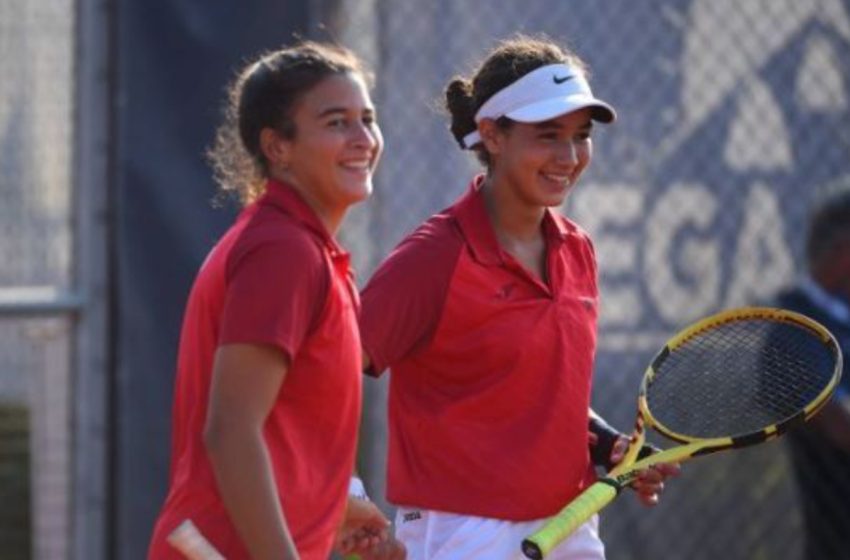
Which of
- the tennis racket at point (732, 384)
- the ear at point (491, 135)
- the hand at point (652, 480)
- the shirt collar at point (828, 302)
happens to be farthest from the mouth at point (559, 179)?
the shirt collar at point (828, 302)

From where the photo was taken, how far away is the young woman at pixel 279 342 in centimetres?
308

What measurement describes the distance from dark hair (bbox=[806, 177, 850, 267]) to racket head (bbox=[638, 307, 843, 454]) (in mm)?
1512

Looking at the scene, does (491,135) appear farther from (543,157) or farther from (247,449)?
(247,449)

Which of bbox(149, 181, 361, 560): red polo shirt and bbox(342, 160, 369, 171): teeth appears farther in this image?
bbox(342, 160, 369, 171): teeth

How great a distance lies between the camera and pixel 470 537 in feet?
13.1

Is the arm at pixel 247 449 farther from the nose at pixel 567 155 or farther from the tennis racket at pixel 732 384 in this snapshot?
the nose at pixel 567 155

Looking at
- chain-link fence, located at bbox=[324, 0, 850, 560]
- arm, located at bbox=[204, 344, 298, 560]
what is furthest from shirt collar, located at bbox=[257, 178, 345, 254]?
chain-link fence, located at bbox=[324, 0, 850, 560]

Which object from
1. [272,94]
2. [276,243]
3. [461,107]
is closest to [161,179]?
[461,107]

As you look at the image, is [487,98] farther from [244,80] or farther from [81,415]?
[81,415]

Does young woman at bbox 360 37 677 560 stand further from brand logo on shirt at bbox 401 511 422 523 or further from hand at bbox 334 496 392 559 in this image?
hand at bbox 334 496 392 559

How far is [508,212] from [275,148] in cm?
84

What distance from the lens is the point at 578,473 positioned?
405 cm

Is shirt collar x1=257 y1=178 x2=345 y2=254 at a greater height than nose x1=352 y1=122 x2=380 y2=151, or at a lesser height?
lesser

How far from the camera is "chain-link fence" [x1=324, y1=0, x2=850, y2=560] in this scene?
5812 mm
